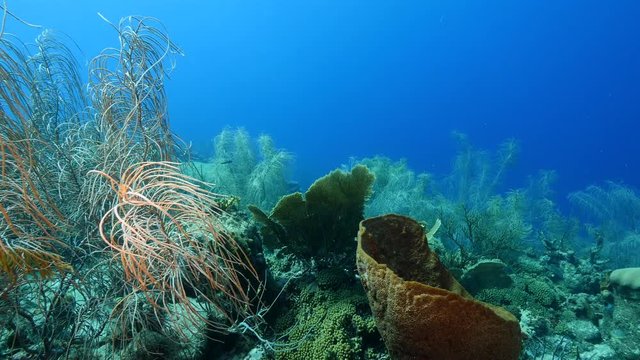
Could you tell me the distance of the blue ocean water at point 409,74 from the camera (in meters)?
83.3

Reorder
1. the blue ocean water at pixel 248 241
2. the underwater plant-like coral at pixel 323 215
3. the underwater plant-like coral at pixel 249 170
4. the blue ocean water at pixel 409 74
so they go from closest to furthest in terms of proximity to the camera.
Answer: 1. the blue ocean water at pixel 248 241
2. the underwater plant-like coral at pixel 323 215
3. the underwater plant-like coral at pixel 249 170
4. the blue ocean water at pixel 409 74

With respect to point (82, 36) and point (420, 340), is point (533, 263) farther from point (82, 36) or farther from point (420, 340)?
point (82, 36)

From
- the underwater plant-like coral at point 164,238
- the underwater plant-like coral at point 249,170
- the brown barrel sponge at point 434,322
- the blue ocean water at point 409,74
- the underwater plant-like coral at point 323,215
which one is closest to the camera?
the underwater plant-like coral at point 164,238

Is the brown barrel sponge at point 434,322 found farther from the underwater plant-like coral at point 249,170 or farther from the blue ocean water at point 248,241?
the underwater plant-like coral at point 249,170

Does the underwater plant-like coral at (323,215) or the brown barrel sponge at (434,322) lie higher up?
the underwater plant-like coral at (323,215)

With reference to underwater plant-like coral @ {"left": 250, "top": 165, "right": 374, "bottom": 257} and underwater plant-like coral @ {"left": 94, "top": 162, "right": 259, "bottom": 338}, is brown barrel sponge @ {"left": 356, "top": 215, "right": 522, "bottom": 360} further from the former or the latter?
underwater plant-like coral @ {"left": 250, "top": 165, "right": 374, "bottom": 257}

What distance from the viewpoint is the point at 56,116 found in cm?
476

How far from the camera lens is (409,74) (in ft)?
385

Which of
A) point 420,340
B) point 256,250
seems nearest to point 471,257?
point 256,250

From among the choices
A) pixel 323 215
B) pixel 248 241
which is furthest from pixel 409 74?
pixel 248 241

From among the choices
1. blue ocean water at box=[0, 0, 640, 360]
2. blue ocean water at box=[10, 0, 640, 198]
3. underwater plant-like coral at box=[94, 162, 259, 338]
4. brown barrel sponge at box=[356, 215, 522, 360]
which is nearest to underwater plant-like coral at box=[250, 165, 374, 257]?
blue ocean water at box=[0, 0, 640, 360]

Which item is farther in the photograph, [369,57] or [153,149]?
[369,57]

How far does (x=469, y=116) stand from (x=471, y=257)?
107596 millimetres

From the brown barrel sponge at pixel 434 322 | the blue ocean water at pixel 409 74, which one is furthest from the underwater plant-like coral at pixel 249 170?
the blue ocean water at pixel 409 74
